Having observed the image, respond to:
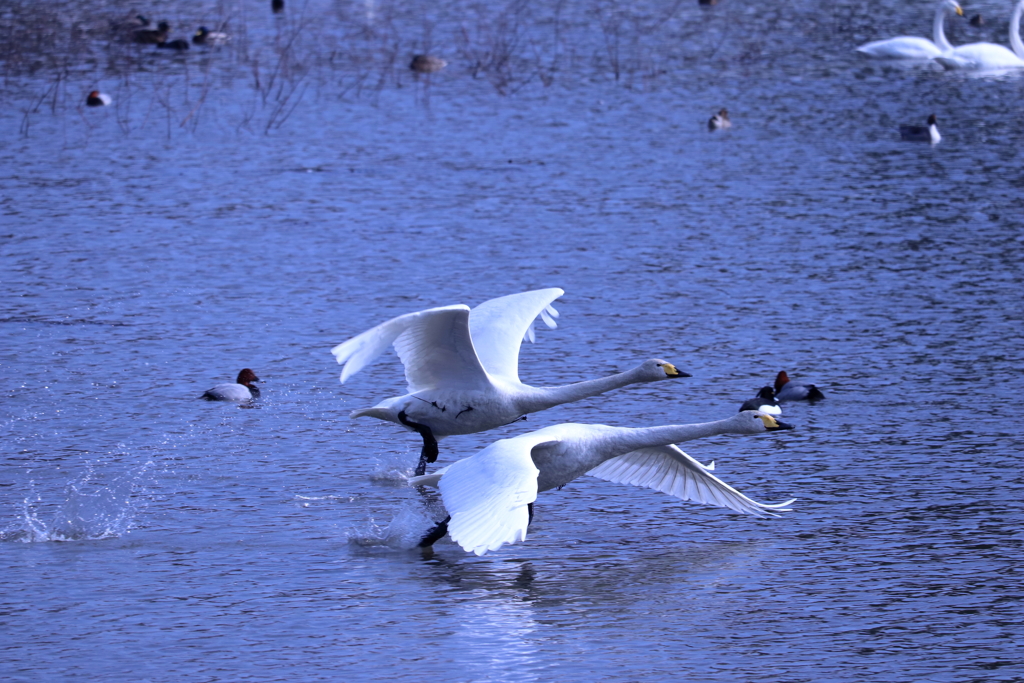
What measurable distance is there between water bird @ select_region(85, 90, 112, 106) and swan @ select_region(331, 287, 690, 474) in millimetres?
11076

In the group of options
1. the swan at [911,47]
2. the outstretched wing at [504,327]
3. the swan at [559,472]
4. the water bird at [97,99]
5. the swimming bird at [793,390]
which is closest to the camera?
the swan at [559,472]

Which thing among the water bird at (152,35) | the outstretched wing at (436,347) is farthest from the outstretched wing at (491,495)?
the water bird at (152,35)

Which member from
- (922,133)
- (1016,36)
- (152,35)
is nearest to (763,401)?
(922,133)

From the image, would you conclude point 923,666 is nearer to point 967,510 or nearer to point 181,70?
point 967,510

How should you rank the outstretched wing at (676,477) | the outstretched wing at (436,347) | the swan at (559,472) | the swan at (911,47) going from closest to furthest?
1. the swan at (559,472)
2. the outstretched wing at (436,347)
3. the outstretched wing at (676,477)
4. the swan at (911,47)

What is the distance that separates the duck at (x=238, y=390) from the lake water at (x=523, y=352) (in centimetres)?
13

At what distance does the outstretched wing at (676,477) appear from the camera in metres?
7.40

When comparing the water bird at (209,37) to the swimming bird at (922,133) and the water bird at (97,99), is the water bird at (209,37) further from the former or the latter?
the swimming bird at (922,133)

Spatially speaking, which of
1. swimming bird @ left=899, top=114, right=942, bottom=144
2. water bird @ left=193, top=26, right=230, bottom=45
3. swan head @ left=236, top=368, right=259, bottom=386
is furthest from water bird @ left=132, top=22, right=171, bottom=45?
swan head @ left=236, top=368, right=259, bottom=386

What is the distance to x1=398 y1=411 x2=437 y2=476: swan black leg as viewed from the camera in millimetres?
8234

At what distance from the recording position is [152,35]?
2356cm

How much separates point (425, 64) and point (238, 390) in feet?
39.4

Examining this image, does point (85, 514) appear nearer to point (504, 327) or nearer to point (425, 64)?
point (504, 327)

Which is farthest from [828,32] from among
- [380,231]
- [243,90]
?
[380,231]
